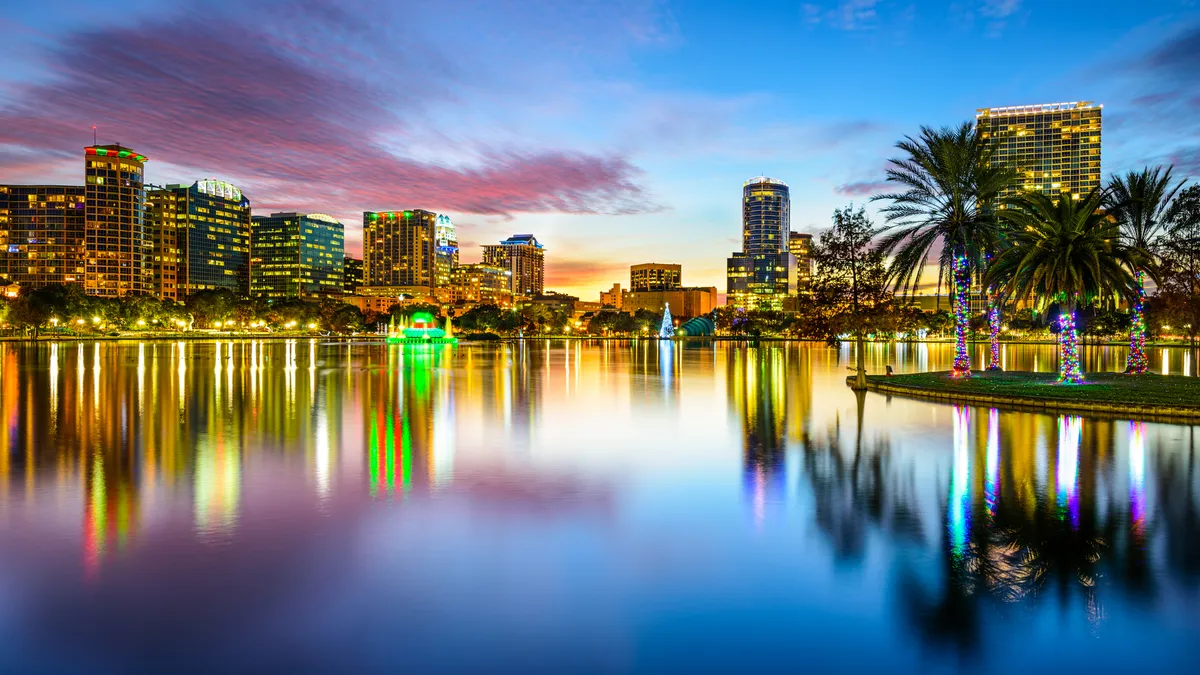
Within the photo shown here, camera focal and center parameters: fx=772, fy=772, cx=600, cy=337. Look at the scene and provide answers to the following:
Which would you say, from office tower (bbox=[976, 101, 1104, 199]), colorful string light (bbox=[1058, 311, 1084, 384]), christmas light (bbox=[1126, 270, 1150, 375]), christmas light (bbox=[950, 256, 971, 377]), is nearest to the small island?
colorful string light (bbox=[1058, 311, 1084, 384])

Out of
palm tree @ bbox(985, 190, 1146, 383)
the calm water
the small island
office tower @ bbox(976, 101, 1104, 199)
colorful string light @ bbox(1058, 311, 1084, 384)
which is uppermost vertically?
office tower @ bbox(976, 101, 1104, 199)

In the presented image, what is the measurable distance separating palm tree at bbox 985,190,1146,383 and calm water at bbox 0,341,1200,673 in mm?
10239

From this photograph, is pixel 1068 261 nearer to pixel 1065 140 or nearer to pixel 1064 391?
pixel 1064 391

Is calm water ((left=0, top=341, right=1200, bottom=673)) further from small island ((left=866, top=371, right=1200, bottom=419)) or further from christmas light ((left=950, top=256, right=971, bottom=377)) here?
christmas light ((left=950, top=256, right=971, bottom=377))

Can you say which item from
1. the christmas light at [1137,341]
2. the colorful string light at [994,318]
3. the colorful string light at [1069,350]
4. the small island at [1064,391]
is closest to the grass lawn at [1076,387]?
the small island at [1064,391]

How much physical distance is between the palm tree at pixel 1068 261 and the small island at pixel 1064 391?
2.46 meters

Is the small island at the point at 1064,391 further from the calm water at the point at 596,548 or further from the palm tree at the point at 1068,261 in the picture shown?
the calm water at the point at 596,548

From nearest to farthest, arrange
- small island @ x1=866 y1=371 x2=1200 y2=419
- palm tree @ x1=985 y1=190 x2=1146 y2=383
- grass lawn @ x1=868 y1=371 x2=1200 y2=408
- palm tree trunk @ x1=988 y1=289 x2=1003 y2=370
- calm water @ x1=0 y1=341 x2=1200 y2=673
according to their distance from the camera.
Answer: calm water @ x1=0 y1=341 x2=1200 y2=673, small island @ x1=866 y1=371 x2=1200 y2=419, grass lawn @ x1=868 y1=371 x2=1200 y2=408, palm tree @ x1=985 y1=190 x2=1146 y2=383, palm tree trunk @ x1=988 y1=289 x2=1003 y2=370

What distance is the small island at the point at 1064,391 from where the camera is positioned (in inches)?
953

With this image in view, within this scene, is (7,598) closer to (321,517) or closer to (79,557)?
(79,557)

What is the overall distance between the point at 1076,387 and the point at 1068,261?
4865 millimetres

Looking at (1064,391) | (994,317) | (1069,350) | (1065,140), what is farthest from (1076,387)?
(1065,140)

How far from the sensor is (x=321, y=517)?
12047 millimetres

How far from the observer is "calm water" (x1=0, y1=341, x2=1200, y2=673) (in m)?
7.38
